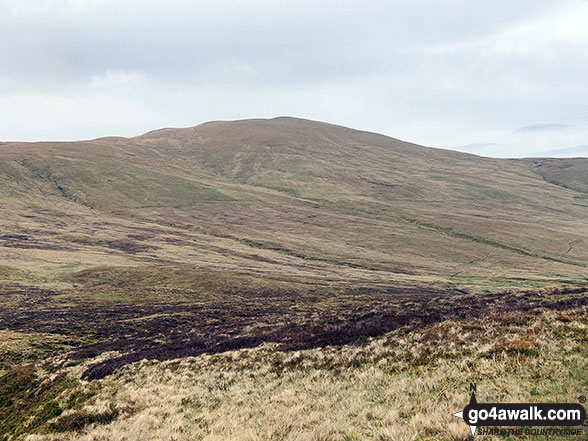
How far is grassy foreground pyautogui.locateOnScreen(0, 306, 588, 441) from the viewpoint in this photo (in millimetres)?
10484

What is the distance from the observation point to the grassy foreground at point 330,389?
1048 cm

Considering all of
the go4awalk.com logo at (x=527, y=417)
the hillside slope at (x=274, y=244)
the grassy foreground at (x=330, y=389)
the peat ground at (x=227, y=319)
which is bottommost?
the hillside slope at (x=274, y=244)

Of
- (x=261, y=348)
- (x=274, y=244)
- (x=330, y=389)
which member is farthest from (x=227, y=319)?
(x=274, y=244)

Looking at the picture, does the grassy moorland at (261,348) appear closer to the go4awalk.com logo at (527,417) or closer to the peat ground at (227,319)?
the peat ground at (227,319)

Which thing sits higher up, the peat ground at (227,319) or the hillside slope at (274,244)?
the peat ground at (227,319)

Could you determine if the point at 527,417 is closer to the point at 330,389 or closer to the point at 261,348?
the point at 330,389

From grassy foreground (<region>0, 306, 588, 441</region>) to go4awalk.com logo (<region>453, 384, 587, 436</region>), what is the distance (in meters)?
0.38

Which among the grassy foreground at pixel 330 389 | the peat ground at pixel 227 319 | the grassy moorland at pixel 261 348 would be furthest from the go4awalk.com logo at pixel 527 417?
the peat ground at pixel 227 319

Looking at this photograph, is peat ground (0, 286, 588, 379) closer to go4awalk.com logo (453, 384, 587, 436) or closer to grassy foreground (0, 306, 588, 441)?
grassy foreground (0, 306, 588, 441)

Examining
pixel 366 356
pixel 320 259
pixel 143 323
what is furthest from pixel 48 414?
pixel 320 259

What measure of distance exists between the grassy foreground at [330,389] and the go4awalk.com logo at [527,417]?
383 mm

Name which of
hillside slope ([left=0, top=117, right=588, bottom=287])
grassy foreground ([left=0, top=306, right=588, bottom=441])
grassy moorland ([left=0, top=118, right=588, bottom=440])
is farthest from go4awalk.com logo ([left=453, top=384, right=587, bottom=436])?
hillside slope ([left=0, top=117, right=588, bottom=287])

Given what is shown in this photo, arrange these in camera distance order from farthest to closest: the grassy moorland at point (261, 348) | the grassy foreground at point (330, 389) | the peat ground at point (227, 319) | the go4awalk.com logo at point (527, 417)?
the peat ground at point (227, 319) → the grassy moorland at point (261, 348) → the grassy foreground at point (330, 389) → the go4awalk.com logo at point (527, 417)

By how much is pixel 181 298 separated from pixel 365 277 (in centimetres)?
5250
